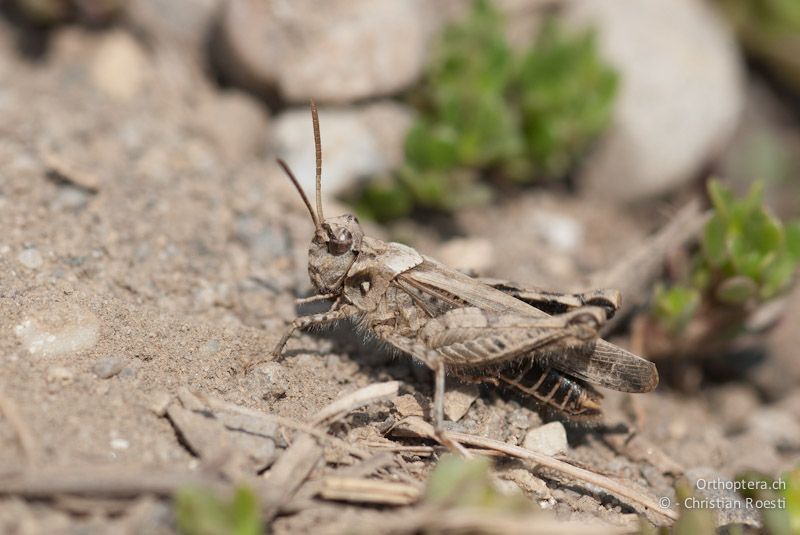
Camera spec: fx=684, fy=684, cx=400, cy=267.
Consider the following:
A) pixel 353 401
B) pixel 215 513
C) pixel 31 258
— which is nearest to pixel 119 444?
pixel 215 513

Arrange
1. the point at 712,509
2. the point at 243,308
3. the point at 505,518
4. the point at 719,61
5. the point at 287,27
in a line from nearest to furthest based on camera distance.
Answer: the point at 505,518, the point at 712,509, the point at 243,308, the point at 287,27, the point at 719,61

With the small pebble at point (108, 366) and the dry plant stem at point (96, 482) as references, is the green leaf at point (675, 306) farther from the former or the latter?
the small pebble at point (108, 366)

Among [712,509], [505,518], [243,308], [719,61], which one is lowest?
[505,518]

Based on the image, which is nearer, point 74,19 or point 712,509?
point 712,509

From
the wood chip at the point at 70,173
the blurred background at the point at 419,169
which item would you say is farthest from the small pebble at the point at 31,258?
the wood chip at the point at 70,173

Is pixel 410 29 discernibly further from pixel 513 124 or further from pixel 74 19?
pixel 74 19

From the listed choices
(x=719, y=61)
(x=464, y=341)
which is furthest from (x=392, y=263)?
(x=719, y=61)
